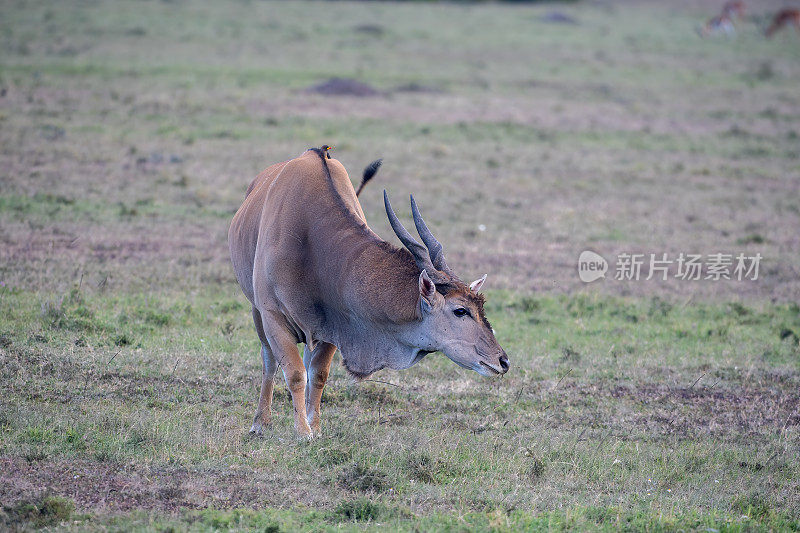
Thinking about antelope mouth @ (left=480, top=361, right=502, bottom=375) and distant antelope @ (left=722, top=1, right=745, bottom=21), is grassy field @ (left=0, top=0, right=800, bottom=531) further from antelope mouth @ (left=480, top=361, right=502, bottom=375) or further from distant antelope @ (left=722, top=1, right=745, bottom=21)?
distant antelope @ (left=722, top=1, right=745, bottom=21)

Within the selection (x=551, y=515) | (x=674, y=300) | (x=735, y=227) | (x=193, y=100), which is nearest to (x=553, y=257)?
(x=674, y=300)

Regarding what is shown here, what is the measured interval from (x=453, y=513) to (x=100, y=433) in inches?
106

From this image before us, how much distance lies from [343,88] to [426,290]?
66.5 ft

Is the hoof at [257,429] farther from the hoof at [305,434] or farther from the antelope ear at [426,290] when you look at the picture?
the antelope ear at [426,290]

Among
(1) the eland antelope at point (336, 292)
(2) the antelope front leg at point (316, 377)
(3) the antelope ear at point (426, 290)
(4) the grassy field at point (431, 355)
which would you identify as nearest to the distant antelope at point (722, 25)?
(4) the grassy field at point (431, 355)

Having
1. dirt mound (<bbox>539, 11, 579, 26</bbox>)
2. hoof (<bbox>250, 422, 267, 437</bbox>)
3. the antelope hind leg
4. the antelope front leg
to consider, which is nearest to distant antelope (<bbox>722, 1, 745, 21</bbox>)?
dirt mound (<bbox>539, 11, 579, 26</bbox>)

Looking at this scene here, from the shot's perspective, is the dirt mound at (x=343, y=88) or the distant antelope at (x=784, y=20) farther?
the distant antelope at (x=784, y=20)

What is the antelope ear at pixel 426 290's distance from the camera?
19.5 ft

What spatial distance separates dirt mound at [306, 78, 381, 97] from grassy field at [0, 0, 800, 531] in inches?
15.2
